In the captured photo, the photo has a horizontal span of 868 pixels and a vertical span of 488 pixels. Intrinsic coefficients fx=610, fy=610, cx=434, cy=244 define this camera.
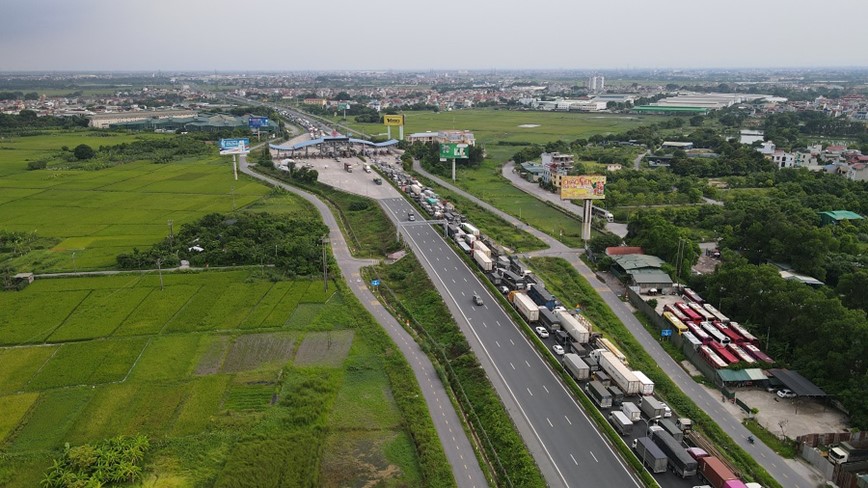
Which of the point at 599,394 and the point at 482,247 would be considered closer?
the point at 599,394

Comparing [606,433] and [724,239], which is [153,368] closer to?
[606,433]

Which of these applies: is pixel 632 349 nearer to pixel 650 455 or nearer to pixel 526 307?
pixel 526 307


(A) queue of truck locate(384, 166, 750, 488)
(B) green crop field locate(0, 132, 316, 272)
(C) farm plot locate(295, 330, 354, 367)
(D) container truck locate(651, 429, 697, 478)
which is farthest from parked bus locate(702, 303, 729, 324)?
(B) green crop field locate(0, 132, 316, 272)

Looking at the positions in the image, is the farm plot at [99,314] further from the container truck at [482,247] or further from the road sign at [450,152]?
Answer: the road sign at [450,152]

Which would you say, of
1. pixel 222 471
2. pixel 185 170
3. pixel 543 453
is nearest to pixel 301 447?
pixel 222 471

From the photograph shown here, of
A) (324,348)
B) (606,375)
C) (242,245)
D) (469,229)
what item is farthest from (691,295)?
(242,245)

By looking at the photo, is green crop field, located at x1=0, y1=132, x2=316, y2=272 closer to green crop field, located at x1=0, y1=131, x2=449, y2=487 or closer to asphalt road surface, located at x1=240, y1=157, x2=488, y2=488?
green crop field, located at x1=0, y1=131, x2=449, y2=487

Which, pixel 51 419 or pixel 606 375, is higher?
pixel 606 375

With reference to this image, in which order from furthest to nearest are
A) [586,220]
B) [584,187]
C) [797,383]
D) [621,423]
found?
[586,220]
[584,187]
[797,383]
[621,423]
